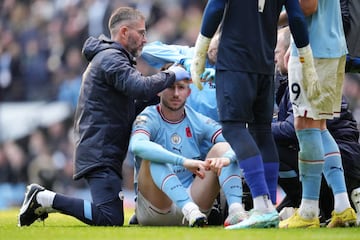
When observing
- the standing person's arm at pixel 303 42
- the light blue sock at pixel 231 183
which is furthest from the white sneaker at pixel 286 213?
the standing person's arm at pixel 303 42

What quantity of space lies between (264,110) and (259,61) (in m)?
0.36

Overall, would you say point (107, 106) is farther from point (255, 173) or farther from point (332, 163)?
point (332, 163)

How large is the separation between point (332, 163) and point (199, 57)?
126 centimetres

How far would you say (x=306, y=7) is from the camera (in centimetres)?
695

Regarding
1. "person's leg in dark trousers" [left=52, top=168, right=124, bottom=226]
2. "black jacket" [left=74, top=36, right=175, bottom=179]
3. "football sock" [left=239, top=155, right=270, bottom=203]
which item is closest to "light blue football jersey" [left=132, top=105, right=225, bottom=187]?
"black jacket" [left=74, top=36, right=175, bottom=179]

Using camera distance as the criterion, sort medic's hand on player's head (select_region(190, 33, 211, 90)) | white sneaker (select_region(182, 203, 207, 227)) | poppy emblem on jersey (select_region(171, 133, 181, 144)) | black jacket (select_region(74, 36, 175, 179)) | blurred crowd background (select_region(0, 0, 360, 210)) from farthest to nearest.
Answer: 1. blurred crowd background (select_region(0, 0, 360, 210))
2. poppy emblem on jersey (select_region(171, 133, 181, 144))
3. black jacket (select_region(74, 36, 175, 179))
4. white sneaker (select_region(182, 203, 207, 227))
5. medic's hand on player's head (select_region(190, 33, 211, 90))

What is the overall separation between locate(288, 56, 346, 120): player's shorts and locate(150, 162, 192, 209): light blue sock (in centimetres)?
93

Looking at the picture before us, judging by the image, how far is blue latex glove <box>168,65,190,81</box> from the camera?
24.2ft

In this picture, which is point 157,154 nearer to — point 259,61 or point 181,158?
point 181,158

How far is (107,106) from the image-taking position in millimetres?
7523

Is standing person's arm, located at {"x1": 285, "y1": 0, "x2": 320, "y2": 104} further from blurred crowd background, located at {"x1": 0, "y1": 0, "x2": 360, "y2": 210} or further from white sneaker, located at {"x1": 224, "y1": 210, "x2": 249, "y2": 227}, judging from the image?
blurred crowd background, located at {"x1": 0, "y1": 0, "x2": 360, "y2": 210}

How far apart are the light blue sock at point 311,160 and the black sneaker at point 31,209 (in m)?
1.83

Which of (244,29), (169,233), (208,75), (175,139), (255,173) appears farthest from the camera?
(175,139)

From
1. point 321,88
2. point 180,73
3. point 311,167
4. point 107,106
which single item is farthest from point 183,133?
point 321,88
